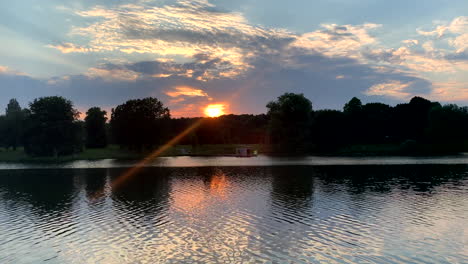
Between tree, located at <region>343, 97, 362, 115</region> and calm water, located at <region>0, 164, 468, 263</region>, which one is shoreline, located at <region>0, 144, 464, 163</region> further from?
calm water, located at <region>0, 164, 468, 263</region>

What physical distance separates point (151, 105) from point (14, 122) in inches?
2435

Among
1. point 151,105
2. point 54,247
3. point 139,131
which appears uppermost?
point 151,105

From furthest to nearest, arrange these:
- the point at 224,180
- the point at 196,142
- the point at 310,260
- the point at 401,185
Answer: the point at 196,142
the point at 224,180
the point at 401,185
the point at 310,260

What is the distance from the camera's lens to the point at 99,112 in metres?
200

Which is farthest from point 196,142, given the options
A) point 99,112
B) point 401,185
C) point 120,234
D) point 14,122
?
point 120,234

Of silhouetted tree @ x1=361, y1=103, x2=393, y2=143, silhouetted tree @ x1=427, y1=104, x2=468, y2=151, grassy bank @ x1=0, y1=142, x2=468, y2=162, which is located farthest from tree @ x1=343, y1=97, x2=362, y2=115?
silhouetted tree @ x1=427, y1=104, x2=468, y2=151

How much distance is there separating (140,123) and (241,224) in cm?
12974

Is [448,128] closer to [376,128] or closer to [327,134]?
[376,128]

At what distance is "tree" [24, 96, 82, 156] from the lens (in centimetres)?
13600

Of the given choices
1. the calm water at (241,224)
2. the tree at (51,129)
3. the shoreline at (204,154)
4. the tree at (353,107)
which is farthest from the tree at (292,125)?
the calm water at (241,224)

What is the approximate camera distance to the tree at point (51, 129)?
13600 centimetres

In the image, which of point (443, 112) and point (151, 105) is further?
point (151, 105)

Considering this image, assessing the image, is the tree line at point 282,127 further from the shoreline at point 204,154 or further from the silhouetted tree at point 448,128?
the shoreline at point 204,154

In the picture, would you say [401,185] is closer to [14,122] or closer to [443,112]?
[443,112]
